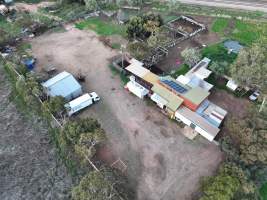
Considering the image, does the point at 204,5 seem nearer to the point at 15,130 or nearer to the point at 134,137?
the point at 134,137

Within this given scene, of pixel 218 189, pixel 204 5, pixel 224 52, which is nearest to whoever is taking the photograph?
pixel 218 189

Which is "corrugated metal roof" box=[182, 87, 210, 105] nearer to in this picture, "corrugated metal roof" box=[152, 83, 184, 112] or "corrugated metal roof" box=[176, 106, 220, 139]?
→ "corrugated metal roof" box=[152, 83, 184, 112]

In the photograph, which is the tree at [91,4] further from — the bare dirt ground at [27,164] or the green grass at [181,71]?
the bare dirt ground at [27,164]

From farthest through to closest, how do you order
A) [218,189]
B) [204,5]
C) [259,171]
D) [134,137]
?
[204,5] → [134,137] → [259,171] → [218,189]

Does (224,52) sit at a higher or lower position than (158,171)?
higher

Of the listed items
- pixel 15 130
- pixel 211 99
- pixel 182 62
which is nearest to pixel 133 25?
pixel 182 62

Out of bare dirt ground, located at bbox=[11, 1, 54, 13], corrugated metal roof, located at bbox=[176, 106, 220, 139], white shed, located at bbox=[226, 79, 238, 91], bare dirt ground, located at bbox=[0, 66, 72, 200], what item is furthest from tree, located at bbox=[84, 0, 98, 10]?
white shed, located at bbox=[226, 79, 238, 91]
